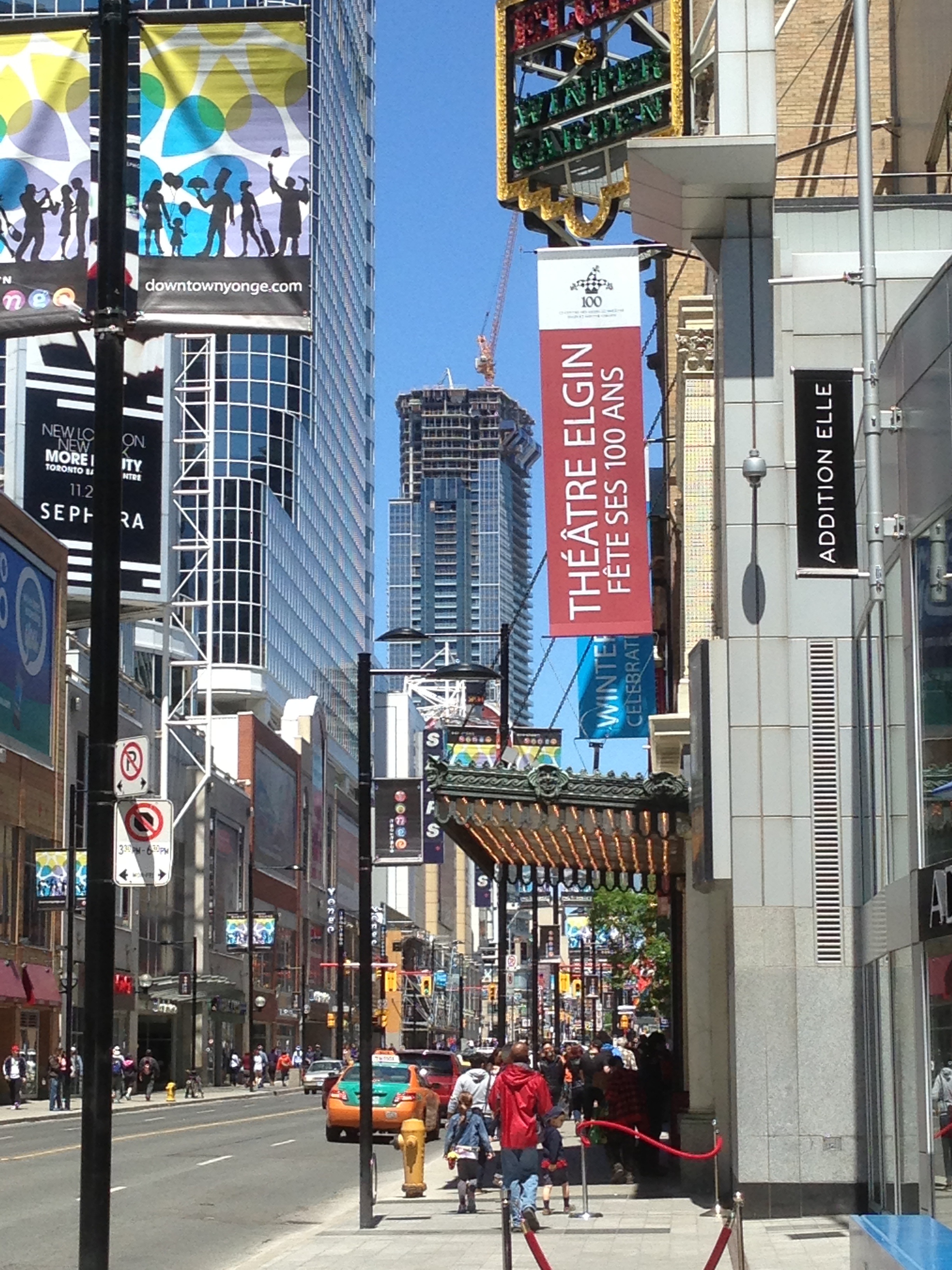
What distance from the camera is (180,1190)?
2530 cm

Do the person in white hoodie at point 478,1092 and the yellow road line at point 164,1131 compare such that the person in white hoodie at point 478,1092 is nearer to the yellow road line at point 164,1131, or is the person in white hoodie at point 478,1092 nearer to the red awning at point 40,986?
the yellow road line at point 164,1131

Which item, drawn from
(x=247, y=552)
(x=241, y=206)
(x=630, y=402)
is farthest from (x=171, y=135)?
(x=247, y=552)

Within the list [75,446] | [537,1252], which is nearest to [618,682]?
[537,1252]

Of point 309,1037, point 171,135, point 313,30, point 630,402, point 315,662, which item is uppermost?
point 313,30

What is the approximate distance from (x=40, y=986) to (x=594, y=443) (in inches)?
1886

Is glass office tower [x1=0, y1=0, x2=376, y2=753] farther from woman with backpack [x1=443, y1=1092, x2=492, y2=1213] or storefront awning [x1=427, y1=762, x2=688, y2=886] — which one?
woman with backpack [x1=443, y1=1092, x2=492, y2=1213]

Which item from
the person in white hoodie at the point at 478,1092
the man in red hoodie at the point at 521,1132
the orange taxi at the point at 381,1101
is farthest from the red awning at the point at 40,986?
the man in red hoodie at the point at 521,1132

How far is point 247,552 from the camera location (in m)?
126

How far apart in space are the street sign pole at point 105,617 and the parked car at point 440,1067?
34.1 metres

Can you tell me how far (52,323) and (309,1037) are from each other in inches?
5116

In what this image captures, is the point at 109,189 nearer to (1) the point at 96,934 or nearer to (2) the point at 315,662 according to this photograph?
(1) the point at 96,934

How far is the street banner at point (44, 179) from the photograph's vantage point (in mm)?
10219

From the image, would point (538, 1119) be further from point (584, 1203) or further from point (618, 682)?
point (618, 682)

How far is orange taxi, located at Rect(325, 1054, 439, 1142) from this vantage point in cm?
3547
